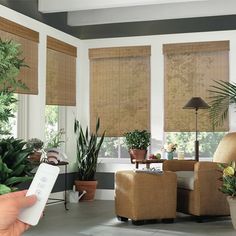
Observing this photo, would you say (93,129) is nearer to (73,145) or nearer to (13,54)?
(73,145)

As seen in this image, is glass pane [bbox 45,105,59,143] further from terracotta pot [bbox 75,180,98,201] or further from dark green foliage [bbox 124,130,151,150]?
dark green foliage [bbox 124,130,151,150]

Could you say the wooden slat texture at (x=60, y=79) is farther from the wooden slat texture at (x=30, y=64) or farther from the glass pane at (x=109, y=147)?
the glass pane at (x=109, y=147)

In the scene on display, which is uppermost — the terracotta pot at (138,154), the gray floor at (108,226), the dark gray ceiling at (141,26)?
the dark gray ceiling at (141,26)

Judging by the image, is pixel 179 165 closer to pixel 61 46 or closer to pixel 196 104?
pixel 196 104

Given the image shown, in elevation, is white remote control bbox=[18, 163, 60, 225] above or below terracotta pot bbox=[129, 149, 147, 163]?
above

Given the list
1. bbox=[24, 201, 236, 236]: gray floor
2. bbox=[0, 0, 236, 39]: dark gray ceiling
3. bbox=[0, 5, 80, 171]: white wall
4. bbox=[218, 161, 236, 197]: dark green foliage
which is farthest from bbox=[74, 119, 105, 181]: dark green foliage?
bbox=[218, 161, 236, 197]: dark green foliage

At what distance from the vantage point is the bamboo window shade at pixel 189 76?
25.5 ft

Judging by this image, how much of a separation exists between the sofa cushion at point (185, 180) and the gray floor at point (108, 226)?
1.34ft

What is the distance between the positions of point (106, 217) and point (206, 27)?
358cm

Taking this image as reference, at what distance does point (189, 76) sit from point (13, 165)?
6.12m

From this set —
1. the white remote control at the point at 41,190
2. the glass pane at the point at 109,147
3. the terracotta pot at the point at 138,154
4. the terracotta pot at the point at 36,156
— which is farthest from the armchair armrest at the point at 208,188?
the white remote control at the point at 41,190

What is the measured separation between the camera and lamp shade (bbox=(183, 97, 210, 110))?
23.4 feet

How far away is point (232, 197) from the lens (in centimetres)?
538

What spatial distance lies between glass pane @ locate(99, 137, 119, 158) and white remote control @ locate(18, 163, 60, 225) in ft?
22.3
